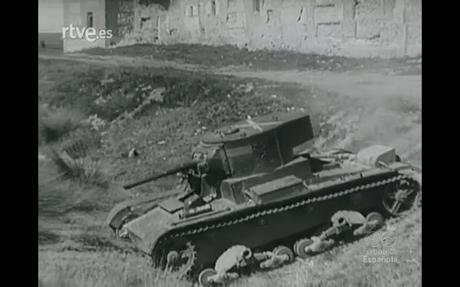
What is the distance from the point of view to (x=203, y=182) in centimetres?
650

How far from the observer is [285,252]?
643 cm

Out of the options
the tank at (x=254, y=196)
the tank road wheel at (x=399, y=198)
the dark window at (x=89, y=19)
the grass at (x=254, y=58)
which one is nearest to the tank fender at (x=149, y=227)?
the tank at (x=254, y=196)

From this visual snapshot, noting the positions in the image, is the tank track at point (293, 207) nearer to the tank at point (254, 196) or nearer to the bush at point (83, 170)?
the tank at point (254, 196)

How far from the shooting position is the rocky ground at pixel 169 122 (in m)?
6.36

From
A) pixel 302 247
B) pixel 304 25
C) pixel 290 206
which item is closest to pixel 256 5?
pixel 304 25

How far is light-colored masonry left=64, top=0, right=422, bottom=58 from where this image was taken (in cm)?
685

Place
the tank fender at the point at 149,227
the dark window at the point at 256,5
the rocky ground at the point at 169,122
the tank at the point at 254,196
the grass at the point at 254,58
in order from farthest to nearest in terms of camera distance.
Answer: the dark window at the point at 256,5 < the grass at the point at 254,58 < the rocky ground at the point at 169,122 < the tank at the point at 254,196 < the tank fender at the point at 149,227

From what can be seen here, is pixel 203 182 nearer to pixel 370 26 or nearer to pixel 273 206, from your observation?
pixel 273 206

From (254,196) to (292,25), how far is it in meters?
1.79

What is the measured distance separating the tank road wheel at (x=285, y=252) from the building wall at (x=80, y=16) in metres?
2.52

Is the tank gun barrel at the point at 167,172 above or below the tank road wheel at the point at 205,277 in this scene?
above

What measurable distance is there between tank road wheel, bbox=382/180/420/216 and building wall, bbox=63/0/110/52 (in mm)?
3138

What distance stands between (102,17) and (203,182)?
181 cm

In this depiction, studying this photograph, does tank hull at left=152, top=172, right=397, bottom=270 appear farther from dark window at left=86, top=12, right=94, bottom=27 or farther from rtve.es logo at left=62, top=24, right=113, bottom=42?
dark window at left=86, top=12, right=94, bottom=27
